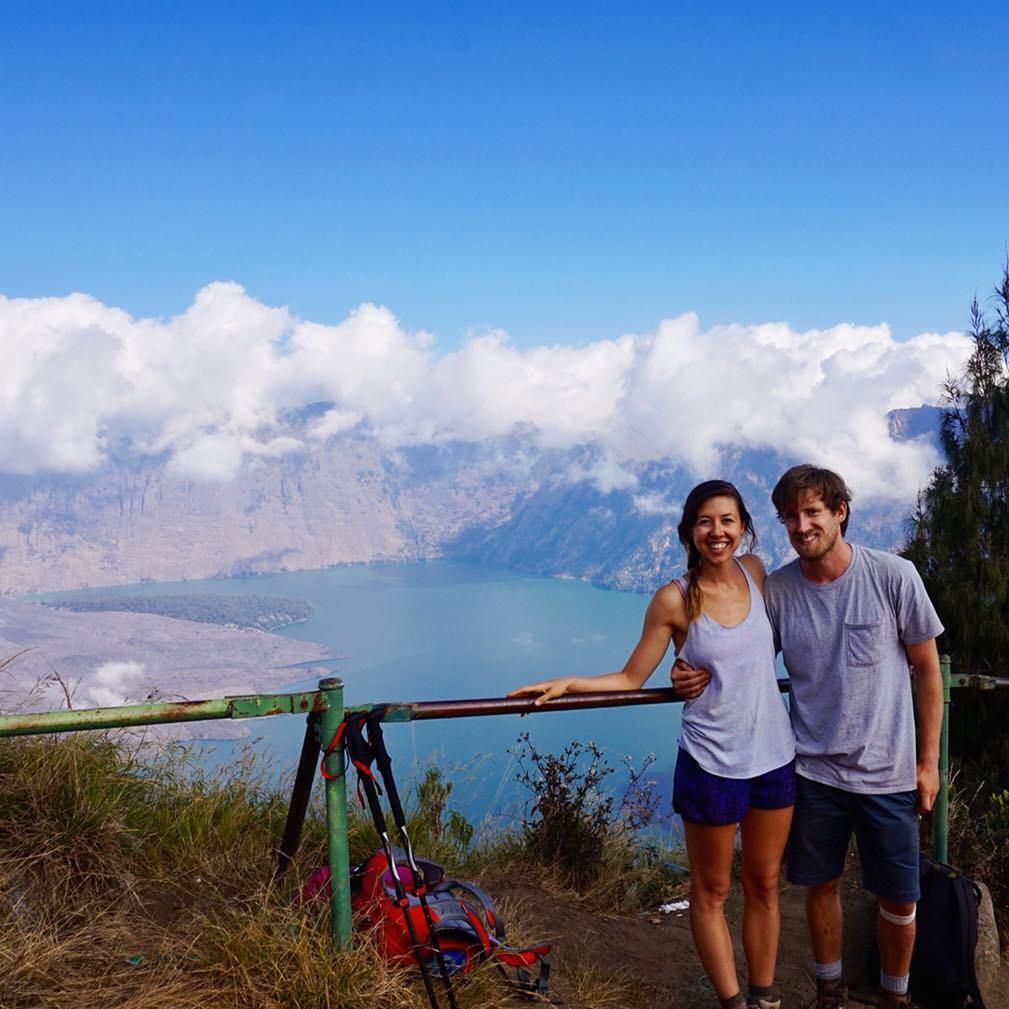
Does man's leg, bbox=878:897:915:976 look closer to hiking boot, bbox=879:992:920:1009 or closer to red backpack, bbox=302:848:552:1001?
hiking boot, bbox=879:992:920:1009

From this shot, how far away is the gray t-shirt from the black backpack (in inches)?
26.2

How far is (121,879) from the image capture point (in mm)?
3078

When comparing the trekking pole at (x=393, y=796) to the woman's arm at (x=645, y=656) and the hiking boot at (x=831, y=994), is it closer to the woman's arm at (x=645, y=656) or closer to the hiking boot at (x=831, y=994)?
the woman's arm at (x=645, y=656)

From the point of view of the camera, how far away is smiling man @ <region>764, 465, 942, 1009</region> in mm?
2424

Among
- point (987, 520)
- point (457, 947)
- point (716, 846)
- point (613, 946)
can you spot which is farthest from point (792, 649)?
point (987, 520)

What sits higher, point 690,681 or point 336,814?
point 690,681

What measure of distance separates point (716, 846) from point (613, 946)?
1374 mm

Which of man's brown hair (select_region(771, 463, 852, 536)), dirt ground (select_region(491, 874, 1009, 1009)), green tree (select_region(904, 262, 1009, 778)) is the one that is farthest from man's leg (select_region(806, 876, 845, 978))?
green tree (select_region(904, 262, 1009, 778))

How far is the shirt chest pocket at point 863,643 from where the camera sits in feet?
7.93

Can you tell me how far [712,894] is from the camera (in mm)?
2420

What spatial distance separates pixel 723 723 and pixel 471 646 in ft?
363

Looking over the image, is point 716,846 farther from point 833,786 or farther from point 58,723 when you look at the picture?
point 58,723

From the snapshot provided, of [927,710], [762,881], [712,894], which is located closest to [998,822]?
[927,710]

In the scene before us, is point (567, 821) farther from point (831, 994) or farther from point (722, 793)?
point (722, 793)
